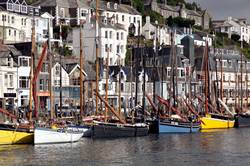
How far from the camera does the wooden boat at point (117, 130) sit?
68688 mm

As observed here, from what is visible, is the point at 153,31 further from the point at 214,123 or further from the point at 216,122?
the point at 214,123

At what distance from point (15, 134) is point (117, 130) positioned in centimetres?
1270

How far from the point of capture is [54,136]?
205ft

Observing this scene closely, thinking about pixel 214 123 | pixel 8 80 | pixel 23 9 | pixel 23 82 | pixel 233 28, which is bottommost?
pixel 214 123

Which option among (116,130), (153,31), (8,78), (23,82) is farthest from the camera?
(153,31)

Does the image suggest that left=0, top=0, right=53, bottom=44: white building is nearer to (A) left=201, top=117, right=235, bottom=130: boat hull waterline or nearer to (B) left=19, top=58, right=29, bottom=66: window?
(B) left=19, top=58, right=29, bottom=66: window

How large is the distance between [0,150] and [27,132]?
4882 mm

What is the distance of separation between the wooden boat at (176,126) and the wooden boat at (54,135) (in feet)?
48.2

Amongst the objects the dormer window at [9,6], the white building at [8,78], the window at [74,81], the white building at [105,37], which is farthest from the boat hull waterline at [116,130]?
the dormer window at [9,6]

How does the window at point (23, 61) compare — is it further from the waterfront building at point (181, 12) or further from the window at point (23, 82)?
the waterfront building at point (181, 12)

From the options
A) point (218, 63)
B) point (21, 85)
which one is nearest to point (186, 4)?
point (218, 63)

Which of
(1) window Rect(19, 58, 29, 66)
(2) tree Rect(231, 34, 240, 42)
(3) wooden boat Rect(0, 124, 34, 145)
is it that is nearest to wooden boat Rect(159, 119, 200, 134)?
(3) wooden boat Rect(0, 124, 34, 145)

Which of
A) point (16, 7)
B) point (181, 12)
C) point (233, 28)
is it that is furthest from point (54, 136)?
point (233, 28)

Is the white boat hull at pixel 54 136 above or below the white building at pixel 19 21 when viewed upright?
below
